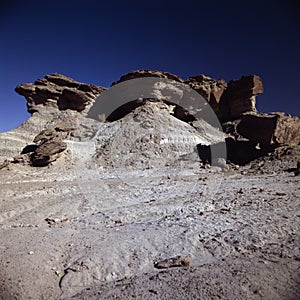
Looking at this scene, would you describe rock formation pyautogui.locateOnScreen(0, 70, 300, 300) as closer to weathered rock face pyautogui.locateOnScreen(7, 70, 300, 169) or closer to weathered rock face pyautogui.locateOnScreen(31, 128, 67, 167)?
weathered rock face pyautogui.locateOnScreen(31, 128, 67, 167)

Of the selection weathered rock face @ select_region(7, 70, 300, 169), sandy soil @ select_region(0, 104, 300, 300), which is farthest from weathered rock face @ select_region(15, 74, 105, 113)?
sandy soil @ select_region(0, 104, 300, 300)

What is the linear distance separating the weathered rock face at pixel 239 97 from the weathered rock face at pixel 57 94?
17.4 m

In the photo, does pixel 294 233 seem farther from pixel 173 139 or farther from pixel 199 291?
pixel 173 139

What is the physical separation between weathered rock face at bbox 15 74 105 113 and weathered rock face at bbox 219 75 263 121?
1743cm

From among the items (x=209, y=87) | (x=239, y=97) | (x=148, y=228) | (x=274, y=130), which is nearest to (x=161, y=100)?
(x=209, y=87)

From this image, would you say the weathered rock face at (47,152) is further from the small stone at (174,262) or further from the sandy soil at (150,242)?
the small stone at (174,262)

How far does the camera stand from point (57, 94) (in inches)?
1121

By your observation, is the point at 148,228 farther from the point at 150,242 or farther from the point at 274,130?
the point at 274,130

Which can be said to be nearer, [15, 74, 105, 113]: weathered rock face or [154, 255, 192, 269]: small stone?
[154, 255, 192, 269]: small stone

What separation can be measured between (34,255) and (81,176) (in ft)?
30.4

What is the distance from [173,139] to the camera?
1869cm

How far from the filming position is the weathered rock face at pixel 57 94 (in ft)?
90.5

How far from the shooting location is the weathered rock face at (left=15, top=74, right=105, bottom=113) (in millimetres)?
27578

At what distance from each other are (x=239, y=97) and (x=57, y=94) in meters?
24.3
